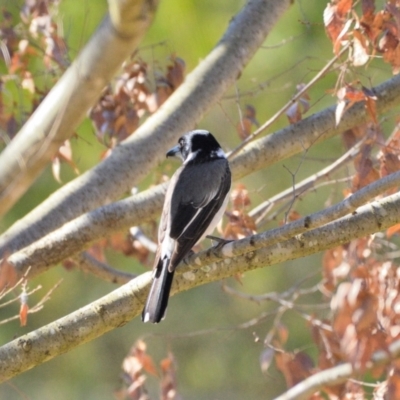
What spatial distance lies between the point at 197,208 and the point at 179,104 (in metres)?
0.71

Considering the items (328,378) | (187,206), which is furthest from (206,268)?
(328,378)

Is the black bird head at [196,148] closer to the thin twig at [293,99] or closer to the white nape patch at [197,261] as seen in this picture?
the thin twig at [293,99]

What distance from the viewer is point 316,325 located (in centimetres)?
455

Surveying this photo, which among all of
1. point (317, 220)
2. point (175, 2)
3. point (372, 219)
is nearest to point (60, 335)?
point (317, 220)

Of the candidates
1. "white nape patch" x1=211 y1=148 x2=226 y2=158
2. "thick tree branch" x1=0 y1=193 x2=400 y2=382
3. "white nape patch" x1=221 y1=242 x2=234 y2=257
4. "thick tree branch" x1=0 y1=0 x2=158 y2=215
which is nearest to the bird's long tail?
"thick tree branch" x1=0 y1=193 x2=400 y2=382

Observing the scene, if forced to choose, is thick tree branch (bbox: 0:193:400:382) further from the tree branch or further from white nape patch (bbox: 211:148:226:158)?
white nape patch (bbox: 211:148:226:158)

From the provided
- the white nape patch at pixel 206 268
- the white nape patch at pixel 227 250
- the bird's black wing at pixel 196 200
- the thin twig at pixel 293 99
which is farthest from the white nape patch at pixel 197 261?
the thin twig at pixel 293 99

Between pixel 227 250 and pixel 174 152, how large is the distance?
1.79 m

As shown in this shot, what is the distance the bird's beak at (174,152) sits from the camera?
16.0 ft

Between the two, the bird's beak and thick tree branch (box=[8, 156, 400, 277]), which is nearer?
thick tree branch (box=[8, 156, 400, 277])

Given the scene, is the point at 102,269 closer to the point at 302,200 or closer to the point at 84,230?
the point at 84,230

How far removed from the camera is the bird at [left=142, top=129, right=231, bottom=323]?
3627mm

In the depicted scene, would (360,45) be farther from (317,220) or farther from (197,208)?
(197,208)

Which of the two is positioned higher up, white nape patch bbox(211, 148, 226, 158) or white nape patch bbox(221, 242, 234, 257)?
white nape patch bbox(211, 148, 226, 158)
